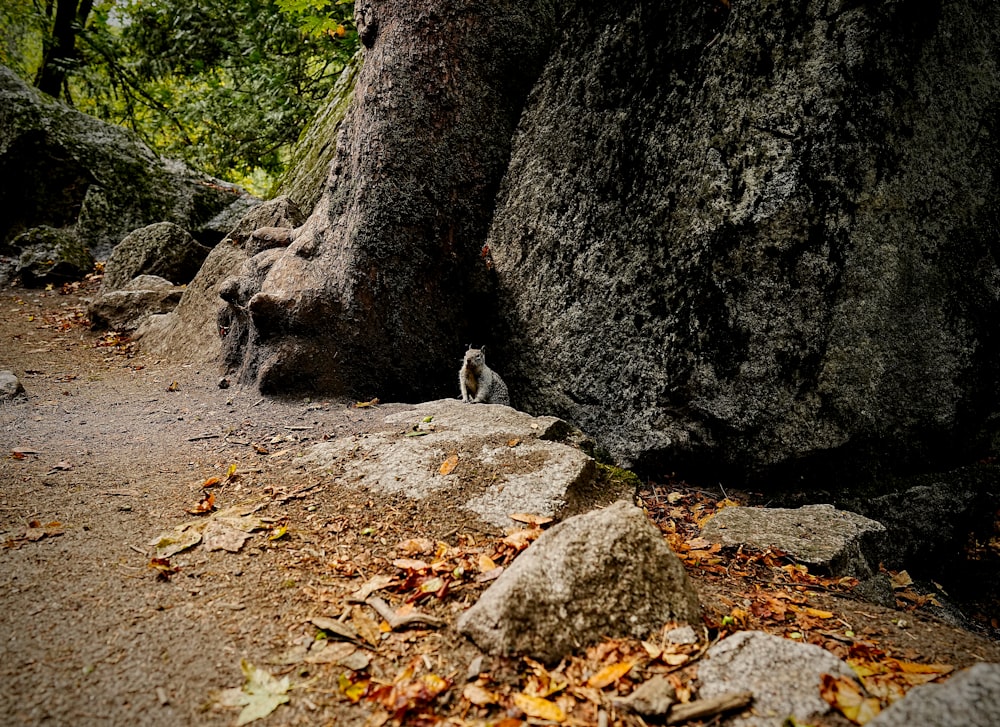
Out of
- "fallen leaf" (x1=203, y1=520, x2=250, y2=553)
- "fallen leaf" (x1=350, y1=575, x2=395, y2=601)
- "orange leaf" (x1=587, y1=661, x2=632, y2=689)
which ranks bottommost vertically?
"fallen leaf" (x1=203, y1=520, x2=250, y2=553)

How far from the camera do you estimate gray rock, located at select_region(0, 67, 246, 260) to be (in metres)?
10.4

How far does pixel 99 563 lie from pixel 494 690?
2.13 meters

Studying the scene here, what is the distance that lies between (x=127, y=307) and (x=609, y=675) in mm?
9021

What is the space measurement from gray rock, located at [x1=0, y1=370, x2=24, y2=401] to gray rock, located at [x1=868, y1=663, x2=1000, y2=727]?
23.3 ft

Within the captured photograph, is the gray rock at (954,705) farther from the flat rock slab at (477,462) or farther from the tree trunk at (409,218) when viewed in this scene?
the tree trunk at (409,218)

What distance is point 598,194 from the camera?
5086mm

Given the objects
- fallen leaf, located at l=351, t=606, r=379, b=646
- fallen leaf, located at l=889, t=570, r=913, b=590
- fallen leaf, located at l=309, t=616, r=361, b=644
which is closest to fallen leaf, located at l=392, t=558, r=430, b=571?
fallen leaf, located at l=351, t=606, r=379, b=646

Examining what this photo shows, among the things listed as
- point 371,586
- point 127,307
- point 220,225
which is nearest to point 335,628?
point 371,586

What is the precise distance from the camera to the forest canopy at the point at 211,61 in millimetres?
9594

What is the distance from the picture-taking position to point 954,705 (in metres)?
1.52

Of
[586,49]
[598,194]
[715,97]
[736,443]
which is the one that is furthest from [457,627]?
[586,49]

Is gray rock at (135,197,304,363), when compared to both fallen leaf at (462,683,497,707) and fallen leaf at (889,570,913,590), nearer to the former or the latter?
fallen leaf at (462,683,497,707)

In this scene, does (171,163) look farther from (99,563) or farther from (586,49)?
(99,563)

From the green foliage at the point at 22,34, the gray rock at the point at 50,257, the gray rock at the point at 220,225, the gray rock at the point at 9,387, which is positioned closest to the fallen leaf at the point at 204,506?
the gray rock at the point at 9,387
